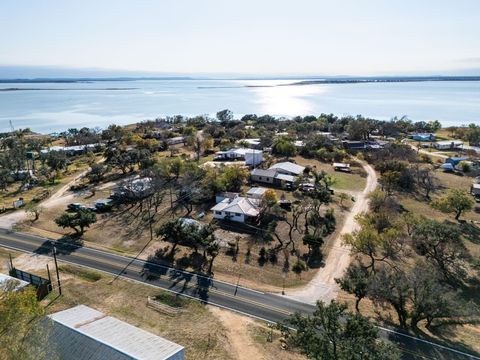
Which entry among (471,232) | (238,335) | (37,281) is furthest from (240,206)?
(471,232)

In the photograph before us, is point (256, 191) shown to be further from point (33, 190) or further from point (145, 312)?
point (33, 190)

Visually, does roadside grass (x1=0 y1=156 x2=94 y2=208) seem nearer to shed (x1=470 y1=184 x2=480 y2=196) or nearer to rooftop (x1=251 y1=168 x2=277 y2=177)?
rooftop (x1=251 y1=168 x2=277 y2=177)

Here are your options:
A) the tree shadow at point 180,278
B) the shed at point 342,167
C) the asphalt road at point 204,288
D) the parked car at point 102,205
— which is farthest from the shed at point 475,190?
the parked car at point 102,205

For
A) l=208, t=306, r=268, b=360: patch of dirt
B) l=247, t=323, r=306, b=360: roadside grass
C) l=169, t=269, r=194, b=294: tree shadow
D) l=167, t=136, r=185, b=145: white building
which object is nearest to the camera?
l=208, t=306, r=268, b=360: patch of dirt

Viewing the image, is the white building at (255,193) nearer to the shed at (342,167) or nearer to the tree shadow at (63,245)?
the shed at (342,167)

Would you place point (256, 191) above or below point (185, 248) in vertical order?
above

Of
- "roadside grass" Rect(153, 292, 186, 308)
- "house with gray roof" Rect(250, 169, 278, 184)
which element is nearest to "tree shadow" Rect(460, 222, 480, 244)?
"house with gray roof" Rect(250, 169, 278, 184)
